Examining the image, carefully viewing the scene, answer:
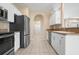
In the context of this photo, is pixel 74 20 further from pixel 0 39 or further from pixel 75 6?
pixel 0 39

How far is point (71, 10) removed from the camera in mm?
5859

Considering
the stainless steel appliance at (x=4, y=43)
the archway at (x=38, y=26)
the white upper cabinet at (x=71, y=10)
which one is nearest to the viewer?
the stainless steel appliance at (x=4, y=43)

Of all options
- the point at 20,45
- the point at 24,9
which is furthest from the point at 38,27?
the point at 20,45

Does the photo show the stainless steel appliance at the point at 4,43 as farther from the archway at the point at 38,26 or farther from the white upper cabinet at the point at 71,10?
the archway at the point at 38,26

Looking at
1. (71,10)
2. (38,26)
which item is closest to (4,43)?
(71,10)

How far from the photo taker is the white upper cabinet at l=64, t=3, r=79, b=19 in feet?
19.0

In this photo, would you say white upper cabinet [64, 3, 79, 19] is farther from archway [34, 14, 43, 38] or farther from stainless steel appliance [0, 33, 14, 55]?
archway [34, 14, 43, 38]

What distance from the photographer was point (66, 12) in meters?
5.80

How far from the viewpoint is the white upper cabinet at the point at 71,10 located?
580 cm

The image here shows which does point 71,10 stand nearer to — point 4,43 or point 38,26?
point 4,43

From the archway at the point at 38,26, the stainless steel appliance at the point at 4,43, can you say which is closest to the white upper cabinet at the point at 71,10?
the stainless steel appliance at the point at 4,43

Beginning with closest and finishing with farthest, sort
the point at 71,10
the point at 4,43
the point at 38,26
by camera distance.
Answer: the point at 4,43 → the point at 71,10 → the point at 38,26

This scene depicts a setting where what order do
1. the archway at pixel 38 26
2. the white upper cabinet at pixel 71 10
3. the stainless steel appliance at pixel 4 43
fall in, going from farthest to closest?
the archway at pixel 38 26 → the white upper cabinet at pixel 71 10 → the stainless steel appliance at pixel 4 43

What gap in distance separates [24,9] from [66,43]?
6.20 metres
